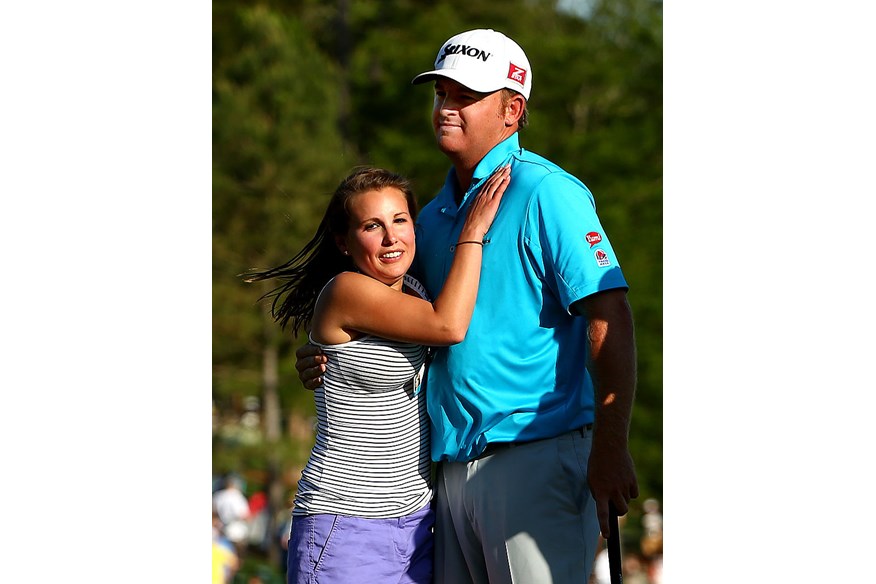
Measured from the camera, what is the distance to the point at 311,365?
12.4 feet

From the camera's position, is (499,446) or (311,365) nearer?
(499,446)

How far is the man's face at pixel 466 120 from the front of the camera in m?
3.85

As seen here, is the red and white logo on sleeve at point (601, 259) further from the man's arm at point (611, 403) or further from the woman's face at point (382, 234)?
the woman's face at point (382, 234)

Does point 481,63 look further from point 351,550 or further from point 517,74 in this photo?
point 351,550

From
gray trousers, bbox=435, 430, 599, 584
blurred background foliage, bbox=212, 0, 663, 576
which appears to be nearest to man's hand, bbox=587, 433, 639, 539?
gray trousers, bbox=435, 430, 599, 584

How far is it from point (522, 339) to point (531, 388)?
15 centimetres

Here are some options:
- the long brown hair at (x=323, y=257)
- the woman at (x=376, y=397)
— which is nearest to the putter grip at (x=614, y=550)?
the woman at (x=376, y=397)

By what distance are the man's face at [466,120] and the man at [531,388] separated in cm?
1

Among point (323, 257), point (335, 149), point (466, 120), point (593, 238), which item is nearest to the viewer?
point (593, 238)

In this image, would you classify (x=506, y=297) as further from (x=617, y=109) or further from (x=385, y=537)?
(x=617, y=109)

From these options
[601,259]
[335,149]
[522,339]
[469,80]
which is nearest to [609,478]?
[522,339]

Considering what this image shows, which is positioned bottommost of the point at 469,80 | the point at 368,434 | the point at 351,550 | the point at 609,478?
the point at 351,550
